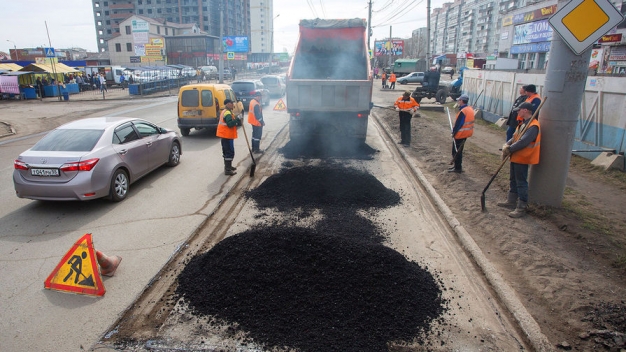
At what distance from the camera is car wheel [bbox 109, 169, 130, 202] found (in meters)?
6.94

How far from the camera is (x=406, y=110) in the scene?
38.0ft

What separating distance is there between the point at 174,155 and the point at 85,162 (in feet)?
10.9

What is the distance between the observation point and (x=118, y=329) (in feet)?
12.0

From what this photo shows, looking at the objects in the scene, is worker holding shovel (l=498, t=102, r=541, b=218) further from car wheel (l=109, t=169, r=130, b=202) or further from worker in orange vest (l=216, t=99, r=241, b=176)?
car wheel (l=109, t=169, r=130, b=202)

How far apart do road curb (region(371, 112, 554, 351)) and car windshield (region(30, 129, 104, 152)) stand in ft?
21.7

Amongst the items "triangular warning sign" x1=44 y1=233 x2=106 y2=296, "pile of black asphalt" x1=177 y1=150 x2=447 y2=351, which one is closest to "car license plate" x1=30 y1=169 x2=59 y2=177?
"triangular warning sign" x1=44 y1=233 x2=106 y2=296

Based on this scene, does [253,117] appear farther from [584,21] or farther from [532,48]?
[532,48]

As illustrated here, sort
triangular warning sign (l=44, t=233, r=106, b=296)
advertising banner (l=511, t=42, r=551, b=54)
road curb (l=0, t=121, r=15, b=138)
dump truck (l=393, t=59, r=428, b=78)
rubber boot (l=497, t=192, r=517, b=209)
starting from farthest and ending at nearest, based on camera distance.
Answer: dump truck (l=393, t=59, r=428, b=78)
advertising banner (l=511, t=42, r=551, b=54)
road curb (l=0, t=121, r=15, b=138)
rubber boot (l=497, t=192, r=517, b=209)
triangular warning sign (l=44, t=233, r=106, b=296)

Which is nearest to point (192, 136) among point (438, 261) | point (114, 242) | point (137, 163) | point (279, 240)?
point (137, 163)

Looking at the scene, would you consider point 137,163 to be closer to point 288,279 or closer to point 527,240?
point 288,279

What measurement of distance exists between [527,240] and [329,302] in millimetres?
3390

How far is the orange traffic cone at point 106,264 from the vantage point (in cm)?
452

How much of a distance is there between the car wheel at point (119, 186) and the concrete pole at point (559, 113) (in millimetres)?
7683

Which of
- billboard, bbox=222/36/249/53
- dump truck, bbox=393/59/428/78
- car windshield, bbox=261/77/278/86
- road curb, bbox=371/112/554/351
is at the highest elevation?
billboard, bbox=222/36/249/53
